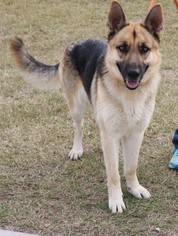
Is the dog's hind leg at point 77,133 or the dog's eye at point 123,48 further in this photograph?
the dog's hind leg at point 77,133

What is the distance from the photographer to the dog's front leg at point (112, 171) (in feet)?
12.2

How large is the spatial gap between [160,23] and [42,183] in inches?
69.1

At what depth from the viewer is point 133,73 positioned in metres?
3.38

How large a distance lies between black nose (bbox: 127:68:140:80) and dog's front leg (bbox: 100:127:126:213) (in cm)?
54

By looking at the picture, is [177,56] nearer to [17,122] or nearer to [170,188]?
[17,122]

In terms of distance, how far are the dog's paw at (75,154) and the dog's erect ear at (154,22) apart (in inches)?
61.3

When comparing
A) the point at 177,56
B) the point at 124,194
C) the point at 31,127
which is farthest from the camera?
the point at 177,56

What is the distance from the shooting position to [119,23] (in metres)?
3.66

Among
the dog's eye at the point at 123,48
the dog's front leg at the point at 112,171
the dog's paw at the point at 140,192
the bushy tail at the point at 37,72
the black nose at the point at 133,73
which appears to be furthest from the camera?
the bushy tail at the point at 37,72

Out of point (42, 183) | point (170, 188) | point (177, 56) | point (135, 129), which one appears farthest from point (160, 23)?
point (177, 56)

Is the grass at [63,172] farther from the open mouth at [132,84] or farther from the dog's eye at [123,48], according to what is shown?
the dog's eye at [123,48]

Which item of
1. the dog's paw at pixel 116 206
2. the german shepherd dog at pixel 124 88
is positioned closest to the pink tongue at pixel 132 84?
the german shepherd dog at pixel 124 88

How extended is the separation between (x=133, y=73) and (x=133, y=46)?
220mm

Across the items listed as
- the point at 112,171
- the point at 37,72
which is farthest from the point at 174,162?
the point at 37,72
